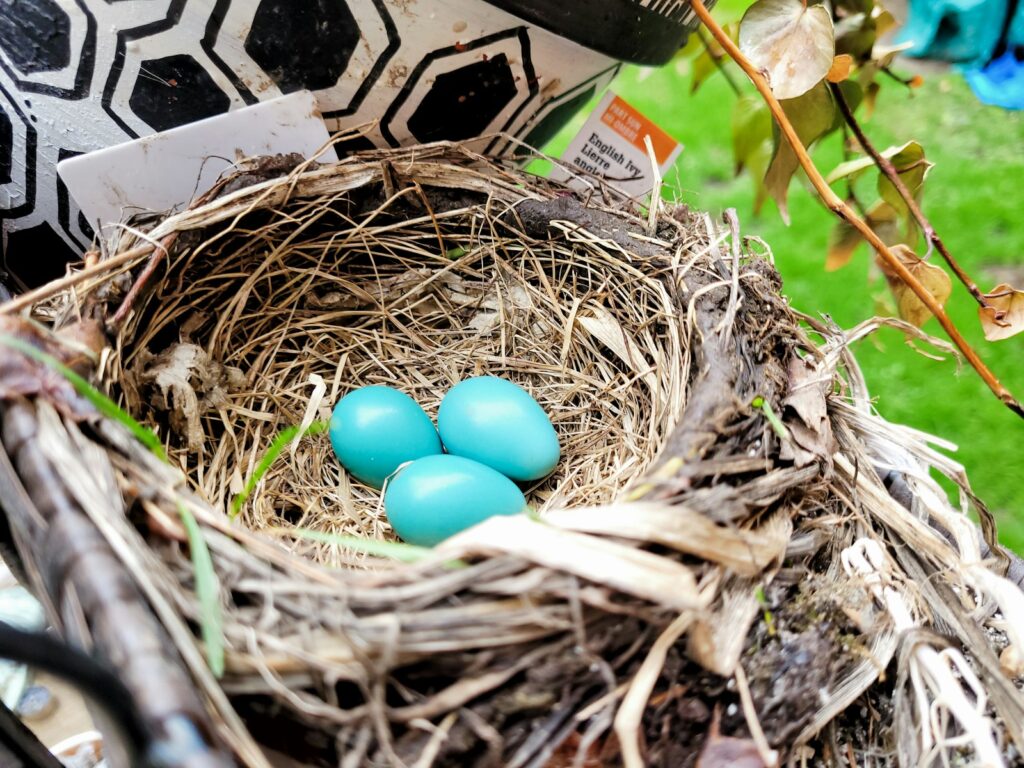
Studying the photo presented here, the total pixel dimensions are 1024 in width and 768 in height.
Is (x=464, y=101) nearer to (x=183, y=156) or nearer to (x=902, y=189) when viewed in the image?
(x=183, y=156)

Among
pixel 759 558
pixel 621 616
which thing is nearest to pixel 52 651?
pixel 621 616

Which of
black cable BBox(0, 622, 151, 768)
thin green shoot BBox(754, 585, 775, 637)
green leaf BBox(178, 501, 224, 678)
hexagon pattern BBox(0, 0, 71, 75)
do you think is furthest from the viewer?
hexagon pattern BBox(0, 0, 71, 75)

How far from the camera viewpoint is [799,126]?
83 centimetres

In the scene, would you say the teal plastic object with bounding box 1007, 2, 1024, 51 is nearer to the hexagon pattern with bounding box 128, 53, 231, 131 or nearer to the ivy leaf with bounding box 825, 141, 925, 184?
the ivy leaf with bounding box 825, 141, 925, 184

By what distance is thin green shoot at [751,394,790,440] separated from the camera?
620mm

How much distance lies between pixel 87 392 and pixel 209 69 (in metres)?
0.38

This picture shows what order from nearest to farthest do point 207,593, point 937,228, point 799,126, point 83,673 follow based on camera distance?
point 83,673, point 207,593, point 799,126, point 937,228

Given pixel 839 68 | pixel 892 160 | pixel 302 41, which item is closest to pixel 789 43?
pixel 839 68

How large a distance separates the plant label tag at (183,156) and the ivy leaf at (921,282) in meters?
0.59

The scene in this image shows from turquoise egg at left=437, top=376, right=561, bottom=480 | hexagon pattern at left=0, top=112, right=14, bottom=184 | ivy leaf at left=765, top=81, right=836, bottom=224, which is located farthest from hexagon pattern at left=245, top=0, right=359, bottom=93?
ivy leaf at left=765, top=81, right=836, bottom=224

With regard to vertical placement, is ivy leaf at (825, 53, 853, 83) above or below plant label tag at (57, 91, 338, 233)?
above

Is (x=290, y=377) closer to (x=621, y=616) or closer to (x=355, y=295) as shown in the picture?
(x=355, y=295)

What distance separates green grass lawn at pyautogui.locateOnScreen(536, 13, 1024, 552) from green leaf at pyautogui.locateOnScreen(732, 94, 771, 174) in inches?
12.9

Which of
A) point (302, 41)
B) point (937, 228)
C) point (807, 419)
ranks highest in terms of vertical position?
point (302, 41)
